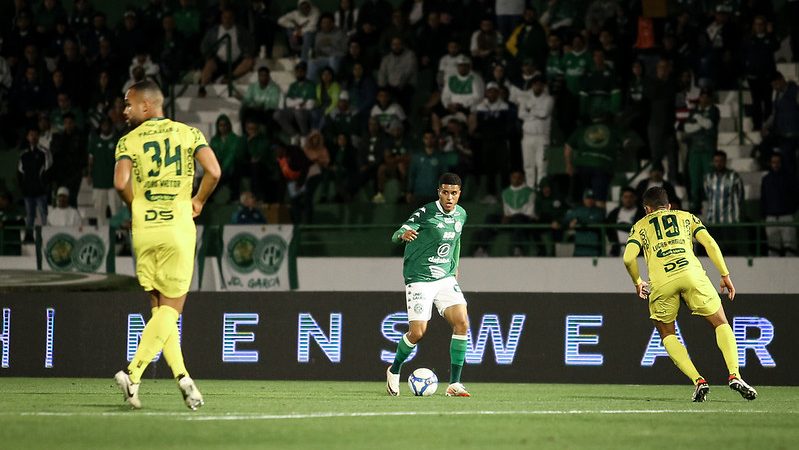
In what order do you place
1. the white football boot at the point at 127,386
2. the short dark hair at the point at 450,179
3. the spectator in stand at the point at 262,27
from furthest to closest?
1. the spectator in stand at the point at 262,27
2. the short dark hair at the point at 450,179
3. the white football boot at the point at 127,386

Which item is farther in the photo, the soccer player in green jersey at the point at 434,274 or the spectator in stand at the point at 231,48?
the spectator in stand at the point at 231,48

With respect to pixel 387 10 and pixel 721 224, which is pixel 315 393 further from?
pixel 387 10

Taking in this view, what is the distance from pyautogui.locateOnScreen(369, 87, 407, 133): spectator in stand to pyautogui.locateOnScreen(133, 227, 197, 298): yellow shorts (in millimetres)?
13350

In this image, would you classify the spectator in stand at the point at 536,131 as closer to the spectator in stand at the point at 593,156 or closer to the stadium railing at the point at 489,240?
the spectator in stand at the point at 593,156

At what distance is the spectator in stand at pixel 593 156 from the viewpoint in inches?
833

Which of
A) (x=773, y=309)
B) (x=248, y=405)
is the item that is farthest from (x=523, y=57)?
(x=248, y=405)

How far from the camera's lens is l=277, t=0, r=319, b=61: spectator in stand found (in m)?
24.6

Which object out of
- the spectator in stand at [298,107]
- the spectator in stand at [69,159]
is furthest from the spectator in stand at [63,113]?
the spectator in stand at [298,107]

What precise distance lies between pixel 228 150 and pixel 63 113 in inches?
150

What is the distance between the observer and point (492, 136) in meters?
21.8

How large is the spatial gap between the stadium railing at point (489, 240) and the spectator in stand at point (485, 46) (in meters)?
3.35

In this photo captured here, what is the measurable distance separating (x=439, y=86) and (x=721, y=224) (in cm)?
603

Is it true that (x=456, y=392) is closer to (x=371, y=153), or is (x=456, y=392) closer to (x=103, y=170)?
(x=371, y=153)

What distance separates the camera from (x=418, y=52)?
23719 mm
